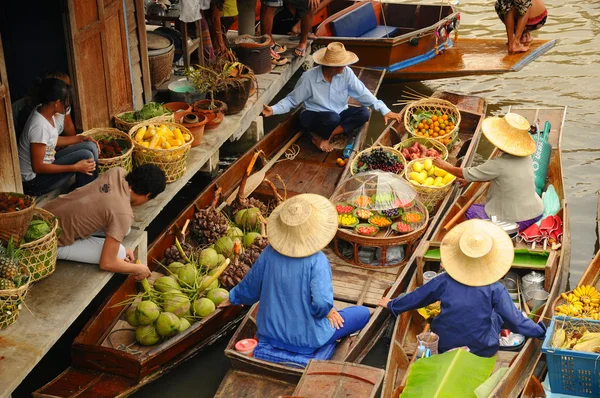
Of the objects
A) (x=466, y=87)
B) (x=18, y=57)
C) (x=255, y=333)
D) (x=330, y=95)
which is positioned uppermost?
(x=18, y=57)

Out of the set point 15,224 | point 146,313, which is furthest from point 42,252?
point 146,313

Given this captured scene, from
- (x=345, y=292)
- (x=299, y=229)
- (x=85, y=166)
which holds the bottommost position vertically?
(x=345, y=292)

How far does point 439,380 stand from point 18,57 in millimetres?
5216

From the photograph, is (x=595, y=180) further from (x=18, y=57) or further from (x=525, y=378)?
(x=18, y=57)

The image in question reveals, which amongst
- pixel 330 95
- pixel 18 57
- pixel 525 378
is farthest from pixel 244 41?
pixel 525 378

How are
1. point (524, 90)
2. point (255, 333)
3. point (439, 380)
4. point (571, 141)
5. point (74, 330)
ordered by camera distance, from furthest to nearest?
point (524, 90)
point (571, 141)
point (74, 330)
point (255, 333)
point (439, 380)

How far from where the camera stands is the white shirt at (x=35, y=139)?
6.20 metres

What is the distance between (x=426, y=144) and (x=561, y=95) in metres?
4.90

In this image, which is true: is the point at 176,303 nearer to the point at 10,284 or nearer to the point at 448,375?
the point at 10,284

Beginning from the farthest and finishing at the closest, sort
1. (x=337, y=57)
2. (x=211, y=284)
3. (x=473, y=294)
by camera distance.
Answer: (x=337, y=57), (x=211, y=284), (x=473, y=294)

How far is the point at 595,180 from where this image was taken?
33.1 feet

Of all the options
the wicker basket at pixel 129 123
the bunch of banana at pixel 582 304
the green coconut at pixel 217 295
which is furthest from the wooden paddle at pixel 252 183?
the bunch of banana at pixel 582 304

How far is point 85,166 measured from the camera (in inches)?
253

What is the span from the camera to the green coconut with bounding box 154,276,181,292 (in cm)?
645
